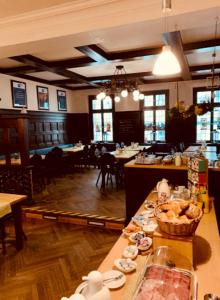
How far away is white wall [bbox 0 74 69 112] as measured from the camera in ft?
19.6

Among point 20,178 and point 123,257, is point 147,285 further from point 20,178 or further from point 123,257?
point 20,178

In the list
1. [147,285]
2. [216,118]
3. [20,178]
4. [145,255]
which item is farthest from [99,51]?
[216,118]

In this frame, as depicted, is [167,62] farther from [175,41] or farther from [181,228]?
[175,41]

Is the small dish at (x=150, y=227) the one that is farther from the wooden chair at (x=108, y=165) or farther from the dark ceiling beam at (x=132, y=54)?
the dark ceiling beam at (x=132, y=54)

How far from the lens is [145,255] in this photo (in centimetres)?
153

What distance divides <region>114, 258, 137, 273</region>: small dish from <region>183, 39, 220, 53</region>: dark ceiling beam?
13.9 feet

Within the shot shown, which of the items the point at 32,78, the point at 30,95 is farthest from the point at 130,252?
the point at 32,78

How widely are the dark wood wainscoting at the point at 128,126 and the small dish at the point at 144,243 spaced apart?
23.8 ft

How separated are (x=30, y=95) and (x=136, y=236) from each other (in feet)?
20.6

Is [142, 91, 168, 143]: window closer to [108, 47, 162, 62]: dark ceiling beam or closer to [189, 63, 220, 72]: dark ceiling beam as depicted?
[189, 63, 220, 72]: dark ceiling beam

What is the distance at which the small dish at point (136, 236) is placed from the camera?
1662mm

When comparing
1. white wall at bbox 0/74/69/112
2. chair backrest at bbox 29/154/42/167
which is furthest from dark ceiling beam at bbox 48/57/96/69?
chair backrest at bbox 29/154/42/167

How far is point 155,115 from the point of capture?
28.3ft

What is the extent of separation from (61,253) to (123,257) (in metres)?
1.91
